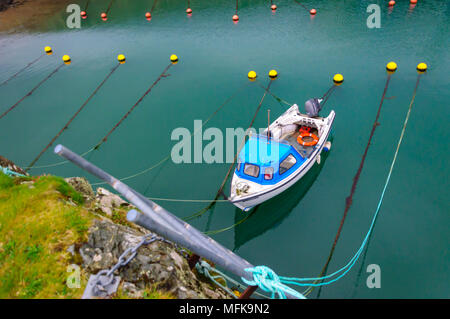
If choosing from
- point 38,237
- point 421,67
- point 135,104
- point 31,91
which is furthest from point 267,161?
point 31,91

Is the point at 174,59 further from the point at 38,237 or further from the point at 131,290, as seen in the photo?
the point at 131,290

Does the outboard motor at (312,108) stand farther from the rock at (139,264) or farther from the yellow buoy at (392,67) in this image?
the rock at (139,264)

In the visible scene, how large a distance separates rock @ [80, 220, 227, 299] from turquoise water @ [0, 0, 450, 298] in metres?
5.85

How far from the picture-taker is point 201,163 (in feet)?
46.2

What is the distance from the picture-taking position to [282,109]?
1673cm

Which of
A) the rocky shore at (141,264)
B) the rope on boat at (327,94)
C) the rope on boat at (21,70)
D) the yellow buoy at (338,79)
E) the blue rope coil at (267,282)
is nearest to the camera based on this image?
the blue rope coil at (267,282)

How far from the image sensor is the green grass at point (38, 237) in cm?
421

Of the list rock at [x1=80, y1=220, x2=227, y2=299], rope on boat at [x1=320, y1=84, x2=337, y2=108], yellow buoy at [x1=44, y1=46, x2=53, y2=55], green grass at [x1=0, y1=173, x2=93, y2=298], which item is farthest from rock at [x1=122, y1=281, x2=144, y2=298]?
yellow buoy at [x1=44, y1=46, x2=53, y2=55]

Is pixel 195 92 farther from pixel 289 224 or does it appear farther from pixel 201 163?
pixel 289 224

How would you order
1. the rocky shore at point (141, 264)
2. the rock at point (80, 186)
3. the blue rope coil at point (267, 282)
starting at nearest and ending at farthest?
the blue rope coil at point (267, 282), the rocky shore at point (141, 264), the rock at point (80, 186)

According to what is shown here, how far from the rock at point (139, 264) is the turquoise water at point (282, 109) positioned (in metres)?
5.85

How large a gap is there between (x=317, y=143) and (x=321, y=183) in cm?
194

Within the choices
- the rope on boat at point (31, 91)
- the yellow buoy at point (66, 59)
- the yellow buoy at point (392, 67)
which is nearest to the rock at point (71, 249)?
the rope on boat at point (31, 91)

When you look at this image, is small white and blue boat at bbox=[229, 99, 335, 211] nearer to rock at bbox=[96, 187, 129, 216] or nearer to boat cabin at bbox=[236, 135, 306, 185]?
boat cabin at bbox=[236, 135, 306, 185]
